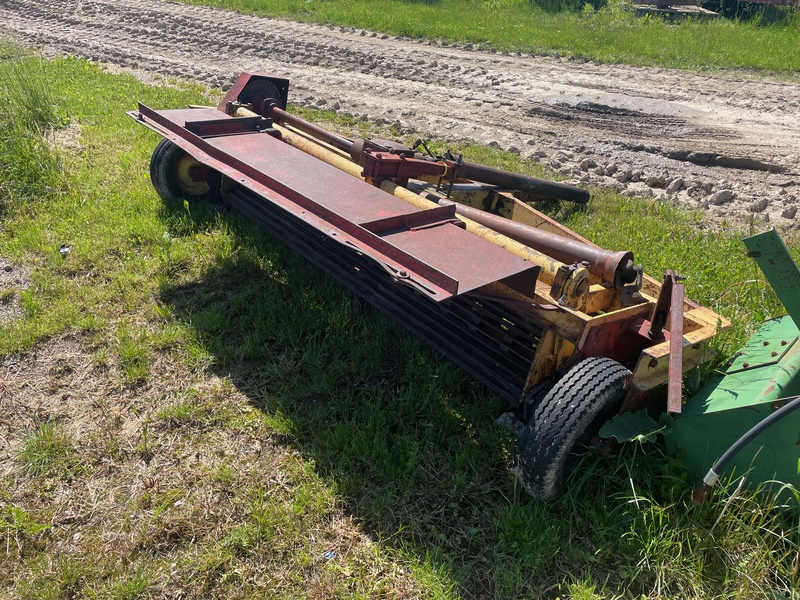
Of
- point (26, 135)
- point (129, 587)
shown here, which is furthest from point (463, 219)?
point (26, 135)

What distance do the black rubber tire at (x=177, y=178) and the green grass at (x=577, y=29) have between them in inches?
325

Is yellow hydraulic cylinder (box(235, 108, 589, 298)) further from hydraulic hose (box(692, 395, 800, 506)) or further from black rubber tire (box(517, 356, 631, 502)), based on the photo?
hydraulic hose (box(692, 395, 800, 506))

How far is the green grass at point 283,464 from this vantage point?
2.69 metres

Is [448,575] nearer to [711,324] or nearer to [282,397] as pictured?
[282,397]

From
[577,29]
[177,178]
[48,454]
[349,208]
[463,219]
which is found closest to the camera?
[48,454]

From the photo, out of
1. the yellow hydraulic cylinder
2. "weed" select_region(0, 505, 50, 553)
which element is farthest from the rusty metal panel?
"weed" select_region(0, 505, 50, 553)

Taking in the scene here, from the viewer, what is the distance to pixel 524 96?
9258 mm

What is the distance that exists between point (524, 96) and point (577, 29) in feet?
16.6

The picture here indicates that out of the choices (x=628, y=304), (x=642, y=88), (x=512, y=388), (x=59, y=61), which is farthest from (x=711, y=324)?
(x=59, y=61)

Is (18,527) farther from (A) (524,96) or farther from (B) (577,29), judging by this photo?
(B) (577,29)

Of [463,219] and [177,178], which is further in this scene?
[177,178]

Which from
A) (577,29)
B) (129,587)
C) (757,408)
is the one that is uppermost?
(577,29)

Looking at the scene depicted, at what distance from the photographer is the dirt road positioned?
6.82 m

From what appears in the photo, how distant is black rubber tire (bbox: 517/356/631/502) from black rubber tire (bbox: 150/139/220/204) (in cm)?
365
